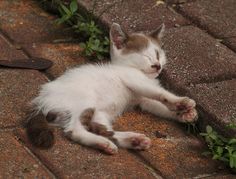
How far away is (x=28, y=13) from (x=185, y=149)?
82.2 inches

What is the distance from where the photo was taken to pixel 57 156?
11.6ft

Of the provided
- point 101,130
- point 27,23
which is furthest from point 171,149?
point 27,23

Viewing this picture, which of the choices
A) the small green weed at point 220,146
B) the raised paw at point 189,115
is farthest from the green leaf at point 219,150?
the raised paw at point 189,115

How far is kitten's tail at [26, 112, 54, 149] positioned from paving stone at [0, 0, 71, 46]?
4.05 feet

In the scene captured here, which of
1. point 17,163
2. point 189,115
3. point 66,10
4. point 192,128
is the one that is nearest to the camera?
point 17,163

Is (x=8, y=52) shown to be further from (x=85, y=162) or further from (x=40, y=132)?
(x=85, y=162)

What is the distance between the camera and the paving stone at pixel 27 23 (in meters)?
4.92

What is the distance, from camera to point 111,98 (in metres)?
4.07

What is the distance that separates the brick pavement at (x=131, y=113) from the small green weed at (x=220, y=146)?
0.07 m

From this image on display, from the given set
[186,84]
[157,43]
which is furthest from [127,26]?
[186,84]

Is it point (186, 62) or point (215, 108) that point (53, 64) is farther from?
point (215, 108)

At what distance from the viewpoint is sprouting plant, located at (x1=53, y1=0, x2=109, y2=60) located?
4645mm

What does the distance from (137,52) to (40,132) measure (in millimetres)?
1091

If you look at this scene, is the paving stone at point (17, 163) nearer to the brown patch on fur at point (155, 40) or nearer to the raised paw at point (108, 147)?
the raised paw at point (108, 147)
